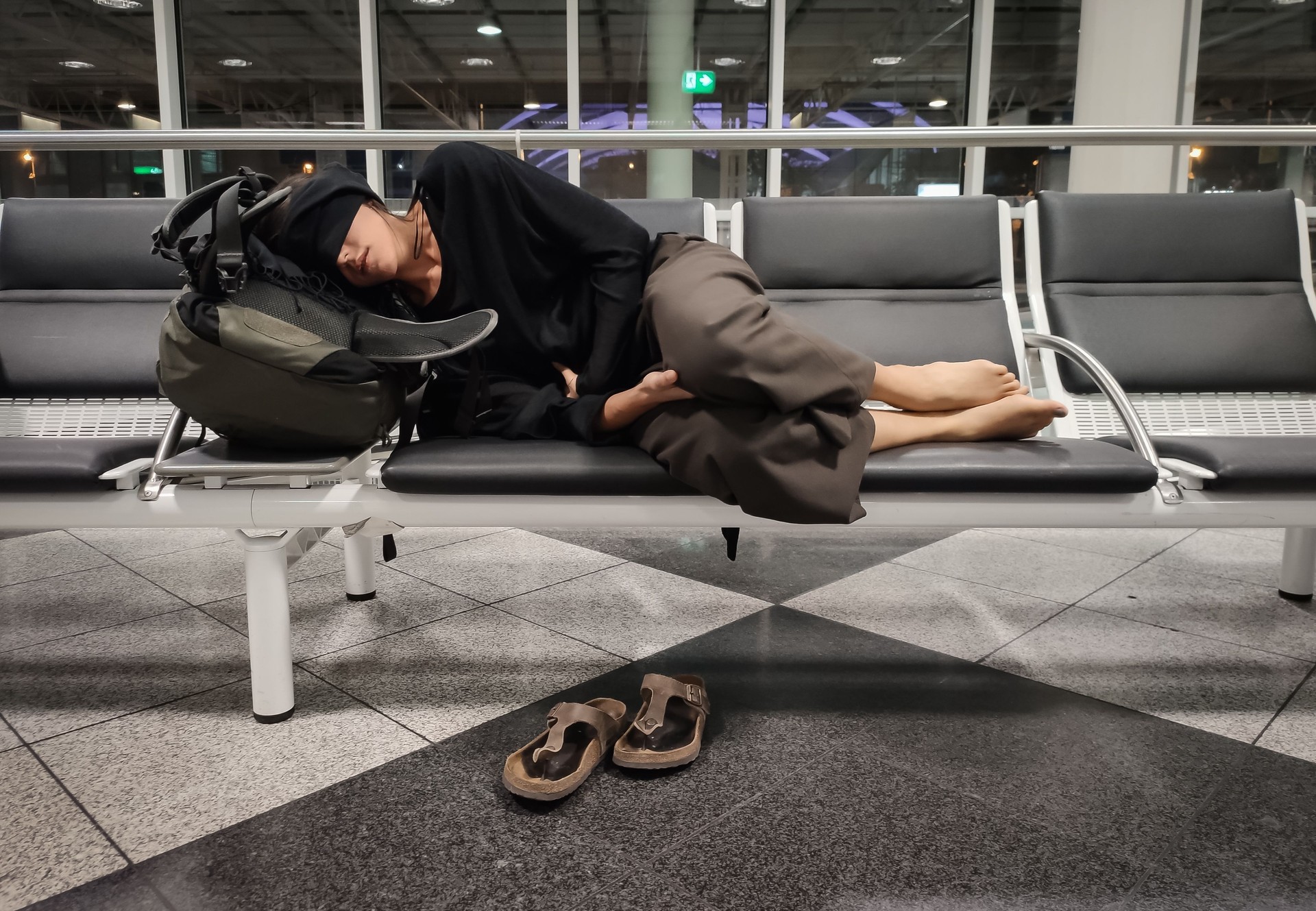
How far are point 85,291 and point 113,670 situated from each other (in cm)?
89

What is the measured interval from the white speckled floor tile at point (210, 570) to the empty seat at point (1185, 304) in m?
1.90

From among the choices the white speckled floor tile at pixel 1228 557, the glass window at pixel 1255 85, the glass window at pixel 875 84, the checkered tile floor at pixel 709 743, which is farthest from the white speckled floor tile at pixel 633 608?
the glass window at pixel 1255 85

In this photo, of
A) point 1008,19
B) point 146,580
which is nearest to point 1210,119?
point 1008,19

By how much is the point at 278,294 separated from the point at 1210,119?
6589 millimetres

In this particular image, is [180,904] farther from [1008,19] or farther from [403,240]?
[1008,19]

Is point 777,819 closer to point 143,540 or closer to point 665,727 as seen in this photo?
point 665,727

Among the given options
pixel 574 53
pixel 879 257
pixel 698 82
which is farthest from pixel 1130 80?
pixel 879 257

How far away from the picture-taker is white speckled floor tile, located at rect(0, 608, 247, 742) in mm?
1405

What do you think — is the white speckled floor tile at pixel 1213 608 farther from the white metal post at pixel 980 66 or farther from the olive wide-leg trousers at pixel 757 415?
the white metal post at pixel 980 66

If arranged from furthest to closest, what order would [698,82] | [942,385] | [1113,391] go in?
[698,82]
[1113,391]
[942,385]

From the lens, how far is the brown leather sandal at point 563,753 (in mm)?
1111

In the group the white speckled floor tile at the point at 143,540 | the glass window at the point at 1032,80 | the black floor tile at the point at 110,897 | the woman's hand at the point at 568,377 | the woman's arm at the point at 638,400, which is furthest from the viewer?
the glass window at the point at 1032,80

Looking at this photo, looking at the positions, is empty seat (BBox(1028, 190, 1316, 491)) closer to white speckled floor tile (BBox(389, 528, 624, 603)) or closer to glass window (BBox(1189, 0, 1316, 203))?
white speckled floor tile (BBox(389, 528, 624, 603))

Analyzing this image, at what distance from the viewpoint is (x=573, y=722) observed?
120 cm
